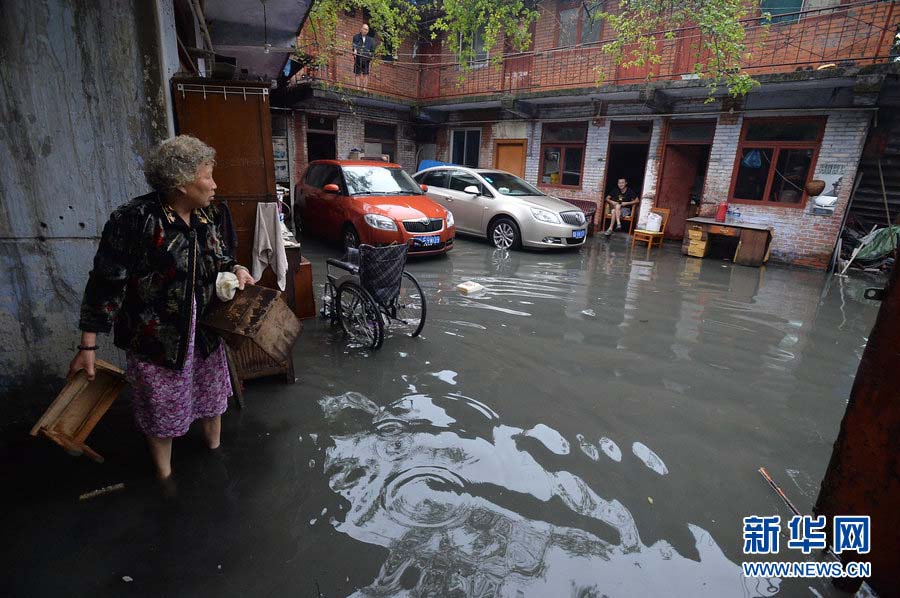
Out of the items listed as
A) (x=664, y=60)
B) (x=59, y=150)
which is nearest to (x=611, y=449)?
(x=59, y=150)

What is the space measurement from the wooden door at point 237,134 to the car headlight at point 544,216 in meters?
6.84

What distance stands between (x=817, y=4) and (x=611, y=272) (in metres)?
7.04

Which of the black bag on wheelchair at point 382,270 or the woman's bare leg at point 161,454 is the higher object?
the black bag on wheelchair at point 382,270

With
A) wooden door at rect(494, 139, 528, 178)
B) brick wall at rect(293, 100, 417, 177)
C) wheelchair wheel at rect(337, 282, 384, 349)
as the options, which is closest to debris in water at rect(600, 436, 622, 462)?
wheelchair wheel at rect(337, 282, 384, 349)

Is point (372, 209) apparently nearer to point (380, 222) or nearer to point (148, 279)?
point (380, 222)

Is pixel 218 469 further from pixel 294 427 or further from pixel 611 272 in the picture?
pixel 611 272

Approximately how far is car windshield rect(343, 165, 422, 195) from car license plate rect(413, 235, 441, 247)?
121cm

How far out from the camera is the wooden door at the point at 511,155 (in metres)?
14.5

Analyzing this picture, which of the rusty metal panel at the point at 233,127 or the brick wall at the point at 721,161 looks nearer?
the rusty metal panel at the point at 233,127

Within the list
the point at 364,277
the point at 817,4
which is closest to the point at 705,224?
the point at 817,4

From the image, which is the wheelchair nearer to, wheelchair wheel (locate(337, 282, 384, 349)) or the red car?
wheelchair wheel (locate(337, 282, 384, 349))

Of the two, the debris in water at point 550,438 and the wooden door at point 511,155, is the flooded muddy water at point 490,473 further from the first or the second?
the wooden door at point 511,155

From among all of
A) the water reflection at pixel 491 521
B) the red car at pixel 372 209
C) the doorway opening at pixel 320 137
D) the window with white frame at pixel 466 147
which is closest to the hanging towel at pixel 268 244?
the water reflection at pixel 491 521

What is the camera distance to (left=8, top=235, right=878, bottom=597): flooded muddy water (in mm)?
2135
